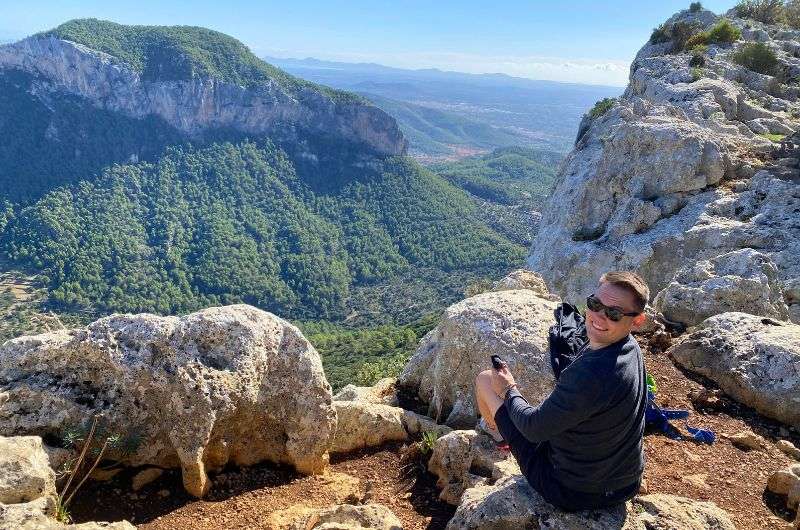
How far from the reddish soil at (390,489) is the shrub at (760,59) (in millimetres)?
23048

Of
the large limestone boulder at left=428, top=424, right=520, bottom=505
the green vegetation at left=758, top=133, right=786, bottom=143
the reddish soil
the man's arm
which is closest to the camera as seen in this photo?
the man's arm

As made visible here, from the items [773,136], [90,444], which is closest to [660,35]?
[773,136]

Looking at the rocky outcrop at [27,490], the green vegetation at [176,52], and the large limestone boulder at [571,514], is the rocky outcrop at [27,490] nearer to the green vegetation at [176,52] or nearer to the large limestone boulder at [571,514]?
the large limestone boulder at [571,514]

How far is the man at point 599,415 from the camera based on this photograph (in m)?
3.74

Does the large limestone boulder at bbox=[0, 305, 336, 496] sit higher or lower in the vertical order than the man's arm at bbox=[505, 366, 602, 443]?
lower

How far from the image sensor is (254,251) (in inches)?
4547

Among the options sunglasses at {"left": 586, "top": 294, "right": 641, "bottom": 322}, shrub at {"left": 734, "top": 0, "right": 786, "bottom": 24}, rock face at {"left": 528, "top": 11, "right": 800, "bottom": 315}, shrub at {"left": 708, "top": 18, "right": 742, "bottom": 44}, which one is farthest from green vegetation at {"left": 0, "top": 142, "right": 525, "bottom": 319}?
sunglasses at {"left": 586, "top": 294, "right": 641, "bottom": 322}

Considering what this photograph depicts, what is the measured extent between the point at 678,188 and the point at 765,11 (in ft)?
88.9

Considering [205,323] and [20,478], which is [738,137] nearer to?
[205,323]

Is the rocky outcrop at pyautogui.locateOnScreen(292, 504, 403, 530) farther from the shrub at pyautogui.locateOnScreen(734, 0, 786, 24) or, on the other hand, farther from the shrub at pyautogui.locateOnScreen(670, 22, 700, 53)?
the shrub at pyautogui.locateOnScreen(734, 0, 786, 24)

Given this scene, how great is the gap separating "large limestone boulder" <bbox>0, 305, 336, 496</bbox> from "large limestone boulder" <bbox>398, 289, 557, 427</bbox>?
2.65m

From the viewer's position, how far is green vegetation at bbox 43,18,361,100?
5340 inches

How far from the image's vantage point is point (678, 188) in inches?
629

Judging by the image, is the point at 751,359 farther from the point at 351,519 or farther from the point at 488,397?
the point at 351,519
